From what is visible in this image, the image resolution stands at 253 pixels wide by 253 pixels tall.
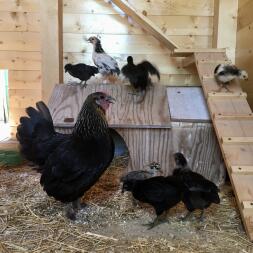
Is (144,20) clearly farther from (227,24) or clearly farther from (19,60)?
(19,60)

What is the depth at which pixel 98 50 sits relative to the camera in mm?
3674

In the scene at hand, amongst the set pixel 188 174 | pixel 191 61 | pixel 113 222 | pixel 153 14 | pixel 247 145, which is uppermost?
pixel 153 14

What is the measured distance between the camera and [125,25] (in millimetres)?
3955

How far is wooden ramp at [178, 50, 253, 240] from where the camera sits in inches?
78.9

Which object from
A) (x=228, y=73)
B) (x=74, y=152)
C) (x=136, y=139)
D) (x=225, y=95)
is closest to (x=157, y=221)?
(x=74, y=152)

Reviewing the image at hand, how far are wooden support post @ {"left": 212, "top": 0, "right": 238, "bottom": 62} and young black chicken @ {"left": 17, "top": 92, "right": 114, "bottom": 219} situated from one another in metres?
2.03

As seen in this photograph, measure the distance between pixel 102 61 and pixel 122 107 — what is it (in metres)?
0.73

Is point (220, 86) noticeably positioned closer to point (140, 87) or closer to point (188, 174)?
point (140, 87)

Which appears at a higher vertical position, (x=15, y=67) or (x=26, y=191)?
(x=15, y=67)

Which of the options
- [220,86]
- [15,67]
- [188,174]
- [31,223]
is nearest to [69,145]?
[31,223]

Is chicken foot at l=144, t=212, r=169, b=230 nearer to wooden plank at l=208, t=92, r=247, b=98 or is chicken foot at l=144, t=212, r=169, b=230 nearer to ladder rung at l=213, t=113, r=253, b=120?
ladder rung at l=213, t=113, r=253, b=120

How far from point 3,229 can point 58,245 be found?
0.47m

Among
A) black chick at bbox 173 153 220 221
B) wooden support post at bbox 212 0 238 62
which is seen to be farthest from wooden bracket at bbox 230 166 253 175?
wooden support post at bbox 212 0 238 62

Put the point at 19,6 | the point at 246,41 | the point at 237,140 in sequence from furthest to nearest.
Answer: the point at 19,6 → the point at 246,41 → the point at 237,140
